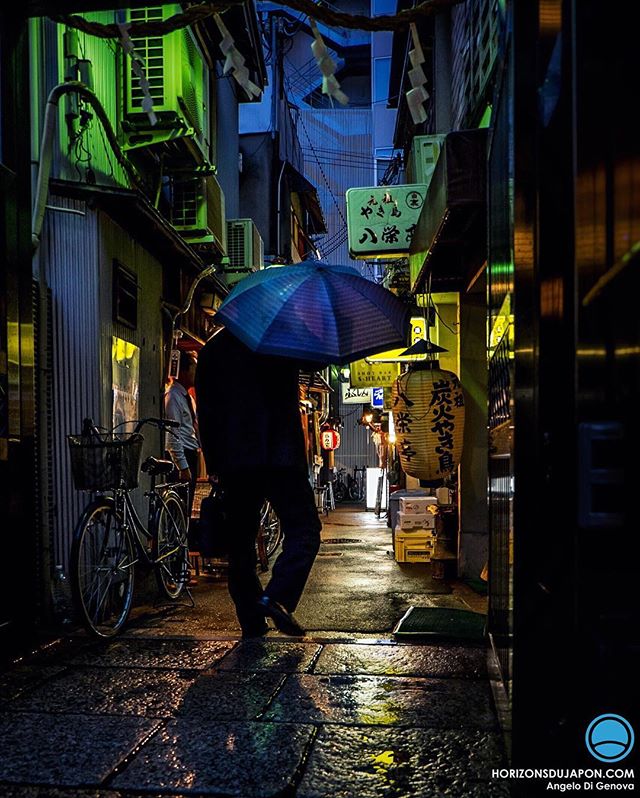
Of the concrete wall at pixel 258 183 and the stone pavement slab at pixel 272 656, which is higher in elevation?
the concrete wall at pixel 258 183

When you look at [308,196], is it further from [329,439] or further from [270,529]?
[270,529]

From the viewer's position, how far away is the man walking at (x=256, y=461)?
5262mm

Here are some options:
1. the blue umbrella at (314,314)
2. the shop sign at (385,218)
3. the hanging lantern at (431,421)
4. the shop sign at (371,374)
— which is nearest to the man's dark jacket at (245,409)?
the blue umbrella at (314,314)

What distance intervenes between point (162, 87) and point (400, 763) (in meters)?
10.1

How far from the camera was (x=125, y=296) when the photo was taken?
28.5 ft

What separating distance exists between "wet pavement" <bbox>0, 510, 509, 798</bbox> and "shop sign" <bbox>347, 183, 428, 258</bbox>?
7791 mm

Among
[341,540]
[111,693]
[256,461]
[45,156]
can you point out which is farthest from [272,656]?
[341,540]

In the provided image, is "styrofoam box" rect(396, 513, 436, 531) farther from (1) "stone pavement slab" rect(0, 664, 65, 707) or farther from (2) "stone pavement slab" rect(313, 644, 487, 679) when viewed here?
(1) "stone pavement slab" rect(0, 664, 65, 707)

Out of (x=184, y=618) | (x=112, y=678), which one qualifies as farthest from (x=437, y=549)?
(x=112, y=678)

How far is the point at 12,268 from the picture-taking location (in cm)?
522

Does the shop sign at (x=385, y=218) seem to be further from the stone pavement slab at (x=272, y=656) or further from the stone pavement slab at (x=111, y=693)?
the stone pavement slab at (x=111, y=693)

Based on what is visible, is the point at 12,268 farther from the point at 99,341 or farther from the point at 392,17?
the point at 392,17

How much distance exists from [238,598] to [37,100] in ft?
18.0

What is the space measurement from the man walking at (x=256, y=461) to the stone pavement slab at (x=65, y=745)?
5.39ft
